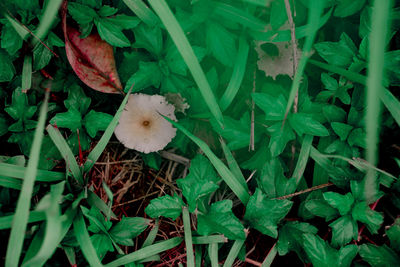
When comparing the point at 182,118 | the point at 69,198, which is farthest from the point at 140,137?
the point at 69,198

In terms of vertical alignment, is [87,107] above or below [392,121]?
above

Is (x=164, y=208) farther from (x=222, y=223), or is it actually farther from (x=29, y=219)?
(x=29, y=219)

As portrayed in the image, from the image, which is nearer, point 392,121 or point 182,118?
point 392,121

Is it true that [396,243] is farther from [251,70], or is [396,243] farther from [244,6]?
[244,6]

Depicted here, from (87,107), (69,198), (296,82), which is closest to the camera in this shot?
(296,82)

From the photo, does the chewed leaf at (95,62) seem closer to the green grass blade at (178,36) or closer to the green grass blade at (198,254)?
the green grass blade at (178,36)

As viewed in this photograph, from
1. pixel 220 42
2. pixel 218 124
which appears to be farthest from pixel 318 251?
pixel 220 42

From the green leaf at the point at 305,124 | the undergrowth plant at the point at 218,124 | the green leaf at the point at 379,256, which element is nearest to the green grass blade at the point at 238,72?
the undergrowth plant at the point at 218,124
